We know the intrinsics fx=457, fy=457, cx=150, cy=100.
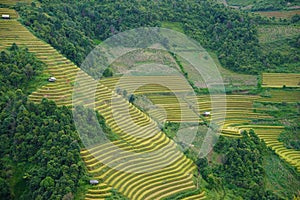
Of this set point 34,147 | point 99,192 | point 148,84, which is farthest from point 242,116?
point 34,147

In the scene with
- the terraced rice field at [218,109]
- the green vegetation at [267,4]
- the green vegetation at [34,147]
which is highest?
the green vegetation at [34,147]

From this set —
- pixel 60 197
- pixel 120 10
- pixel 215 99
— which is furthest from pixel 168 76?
pixel 60 197

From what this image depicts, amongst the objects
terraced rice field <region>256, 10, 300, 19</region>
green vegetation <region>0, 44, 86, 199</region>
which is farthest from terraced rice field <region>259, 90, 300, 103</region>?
green vegetation <region>0, 44, 86, 199</region>

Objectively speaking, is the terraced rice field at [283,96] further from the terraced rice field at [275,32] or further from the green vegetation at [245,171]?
the green vegetation at [245,171]

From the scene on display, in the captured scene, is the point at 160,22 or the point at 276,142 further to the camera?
the point at 160,22

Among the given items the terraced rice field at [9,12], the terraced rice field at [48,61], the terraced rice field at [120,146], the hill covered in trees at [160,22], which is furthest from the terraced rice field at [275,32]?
the terraced rice field at [9,12]

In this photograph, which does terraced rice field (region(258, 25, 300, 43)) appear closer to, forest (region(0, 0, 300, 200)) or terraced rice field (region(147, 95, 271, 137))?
forest (region(0, 0, 300, 200))

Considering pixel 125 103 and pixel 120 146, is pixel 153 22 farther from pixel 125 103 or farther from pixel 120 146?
pixel 120 146
